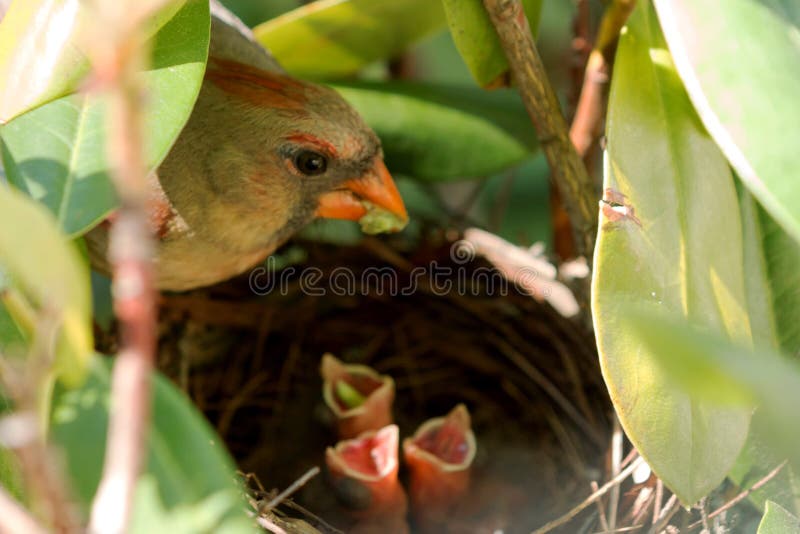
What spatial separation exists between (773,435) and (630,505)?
799 mm

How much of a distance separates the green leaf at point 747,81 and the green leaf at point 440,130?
818 mm

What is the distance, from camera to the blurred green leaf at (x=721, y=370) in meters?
0.62

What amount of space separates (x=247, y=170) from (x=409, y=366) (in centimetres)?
70

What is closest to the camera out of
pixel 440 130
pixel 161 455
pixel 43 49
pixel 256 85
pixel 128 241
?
pixel 128 241

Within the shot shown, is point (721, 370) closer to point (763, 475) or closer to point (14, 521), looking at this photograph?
point (14, 521)

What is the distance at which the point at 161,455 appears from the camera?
0.78 meters

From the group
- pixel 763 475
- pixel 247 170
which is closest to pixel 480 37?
pixel 247 170

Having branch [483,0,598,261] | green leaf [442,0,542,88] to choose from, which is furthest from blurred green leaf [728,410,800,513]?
green leaf [442,0,542,88]

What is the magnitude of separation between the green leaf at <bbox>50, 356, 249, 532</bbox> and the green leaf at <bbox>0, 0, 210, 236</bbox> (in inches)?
8.6

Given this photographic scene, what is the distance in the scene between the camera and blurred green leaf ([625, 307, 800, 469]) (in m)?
0.62

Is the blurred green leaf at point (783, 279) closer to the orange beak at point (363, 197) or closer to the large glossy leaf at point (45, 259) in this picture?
the orange beak at point (363, 197)

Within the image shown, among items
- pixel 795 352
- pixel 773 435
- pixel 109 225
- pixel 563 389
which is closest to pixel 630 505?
pixel 795 352

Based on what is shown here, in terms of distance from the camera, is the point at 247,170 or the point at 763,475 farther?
the point at 247,170

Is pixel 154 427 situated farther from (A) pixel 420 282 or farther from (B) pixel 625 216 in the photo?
(A) pixel 420 282
